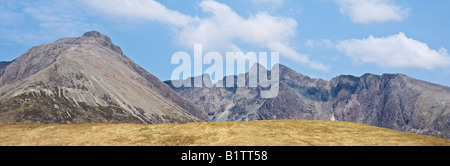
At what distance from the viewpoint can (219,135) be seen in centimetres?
4106

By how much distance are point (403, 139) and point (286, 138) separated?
12.3 meters

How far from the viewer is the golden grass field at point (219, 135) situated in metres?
37.1

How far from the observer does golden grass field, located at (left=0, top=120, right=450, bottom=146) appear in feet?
122

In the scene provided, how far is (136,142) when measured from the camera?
42.1m

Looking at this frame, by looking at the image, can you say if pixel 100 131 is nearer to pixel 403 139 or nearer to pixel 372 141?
pixel 372 141
